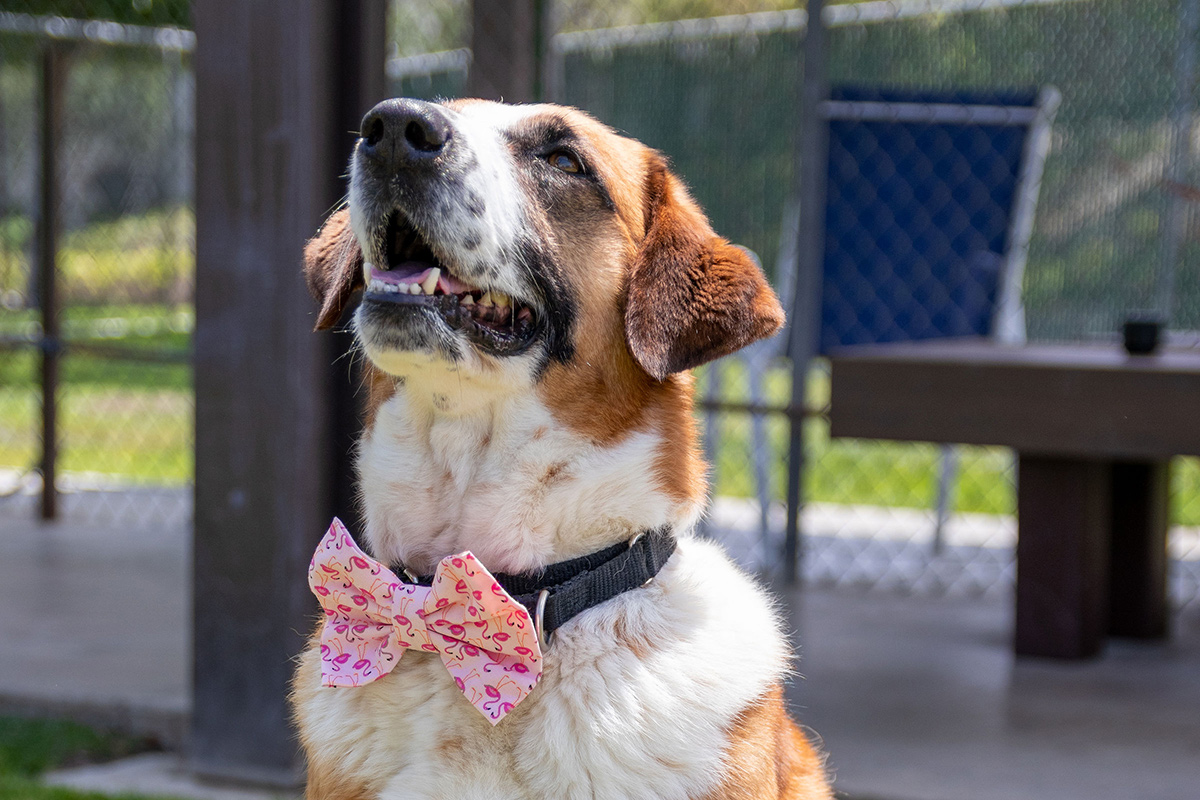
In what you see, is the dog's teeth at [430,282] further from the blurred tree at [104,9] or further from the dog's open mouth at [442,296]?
the blurred tree at [104,9]

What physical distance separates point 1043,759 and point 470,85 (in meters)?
2.75

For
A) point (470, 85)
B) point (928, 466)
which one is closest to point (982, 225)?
point (470, 85)

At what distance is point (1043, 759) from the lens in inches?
140

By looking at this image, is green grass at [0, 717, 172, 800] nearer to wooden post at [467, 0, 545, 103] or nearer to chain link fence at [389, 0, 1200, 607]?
wooden post at [467, 0, 545, 103]

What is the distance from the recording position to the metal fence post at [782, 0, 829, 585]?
15.5 feet

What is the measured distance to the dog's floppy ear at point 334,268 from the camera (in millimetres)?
2432

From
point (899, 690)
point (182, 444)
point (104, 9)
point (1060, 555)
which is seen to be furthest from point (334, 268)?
point (182, 444)

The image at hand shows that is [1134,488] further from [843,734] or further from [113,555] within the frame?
[113,555]

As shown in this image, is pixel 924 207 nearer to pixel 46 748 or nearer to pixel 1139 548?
pixel 1139 548

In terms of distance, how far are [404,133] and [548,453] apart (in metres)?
0.56

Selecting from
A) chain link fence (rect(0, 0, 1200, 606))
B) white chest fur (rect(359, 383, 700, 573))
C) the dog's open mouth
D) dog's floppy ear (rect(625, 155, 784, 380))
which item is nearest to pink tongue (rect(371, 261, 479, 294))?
the dog's open mouth

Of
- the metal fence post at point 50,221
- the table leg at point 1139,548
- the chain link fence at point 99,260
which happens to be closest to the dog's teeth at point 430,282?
the table leg at point 1139,548

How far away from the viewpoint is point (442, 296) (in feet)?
6.84

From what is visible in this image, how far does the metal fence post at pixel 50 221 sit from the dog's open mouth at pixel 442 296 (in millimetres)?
5051
